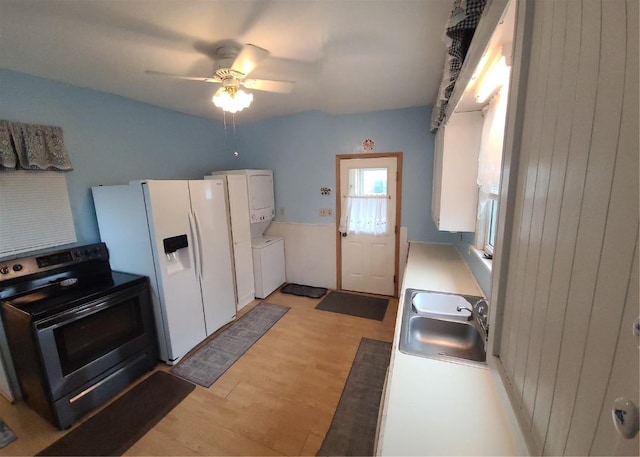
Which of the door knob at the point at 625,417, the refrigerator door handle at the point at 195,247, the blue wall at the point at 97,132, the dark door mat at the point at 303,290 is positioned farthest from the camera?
the dark door mat at the point at 303,290

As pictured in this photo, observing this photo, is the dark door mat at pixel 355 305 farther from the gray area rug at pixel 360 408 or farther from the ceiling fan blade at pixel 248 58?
the ceiling fan blade at pixel 248 58

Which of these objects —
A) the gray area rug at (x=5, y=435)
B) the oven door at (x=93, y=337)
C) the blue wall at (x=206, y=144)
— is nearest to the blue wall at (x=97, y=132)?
the blue wall at (x=206, y=144)

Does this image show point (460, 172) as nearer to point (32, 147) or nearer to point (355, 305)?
point (355, 305)

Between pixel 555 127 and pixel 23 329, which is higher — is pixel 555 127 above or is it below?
above

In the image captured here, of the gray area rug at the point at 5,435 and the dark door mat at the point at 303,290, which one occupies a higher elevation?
the dark door mat at the point at 303,290

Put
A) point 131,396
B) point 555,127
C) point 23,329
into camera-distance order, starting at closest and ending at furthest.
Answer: point 555,127 < point 23,329 < point 131,396

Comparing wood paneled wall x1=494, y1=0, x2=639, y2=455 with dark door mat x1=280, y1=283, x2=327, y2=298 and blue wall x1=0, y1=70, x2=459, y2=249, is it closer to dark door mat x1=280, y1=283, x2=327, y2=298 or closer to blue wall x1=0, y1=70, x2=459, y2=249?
blue wall x1=0, y1=70, x2=459, y2=249

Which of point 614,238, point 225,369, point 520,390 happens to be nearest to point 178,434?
point 225,369

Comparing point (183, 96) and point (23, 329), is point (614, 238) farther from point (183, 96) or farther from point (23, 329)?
point (183, 96)

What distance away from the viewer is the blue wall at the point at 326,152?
3.11m

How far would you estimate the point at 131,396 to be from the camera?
1963 mm

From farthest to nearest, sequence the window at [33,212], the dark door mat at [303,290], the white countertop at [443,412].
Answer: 1. the dark door mat at [303,290]
2. the window at [33,212]
3. the white countertop at [443,412]

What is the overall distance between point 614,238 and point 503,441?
0.70m

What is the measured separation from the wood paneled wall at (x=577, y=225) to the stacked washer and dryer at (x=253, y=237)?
2835 millimetres
